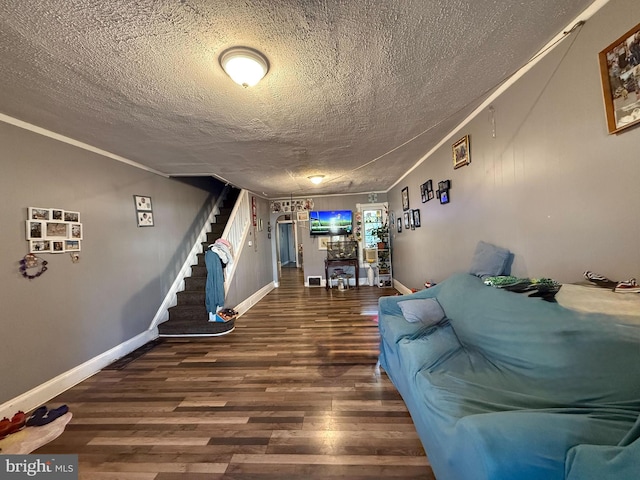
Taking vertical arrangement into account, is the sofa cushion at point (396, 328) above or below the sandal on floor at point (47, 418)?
above

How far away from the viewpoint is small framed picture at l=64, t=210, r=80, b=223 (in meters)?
2.39

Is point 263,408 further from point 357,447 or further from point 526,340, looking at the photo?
point 526,340

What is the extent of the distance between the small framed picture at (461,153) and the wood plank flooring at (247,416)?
219 centimetres

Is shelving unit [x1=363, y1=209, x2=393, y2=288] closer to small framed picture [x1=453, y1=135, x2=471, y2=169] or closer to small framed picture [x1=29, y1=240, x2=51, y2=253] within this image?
small framed picture [x1=453, y1=135, x2=471, y2=169]

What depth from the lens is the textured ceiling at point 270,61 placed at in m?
1.19

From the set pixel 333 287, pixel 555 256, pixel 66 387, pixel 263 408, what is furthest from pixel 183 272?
pixel 555 256

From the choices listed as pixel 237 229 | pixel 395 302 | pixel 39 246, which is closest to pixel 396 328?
pixel 395 302

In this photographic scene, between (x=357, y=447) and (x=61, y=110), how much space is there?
126 inches

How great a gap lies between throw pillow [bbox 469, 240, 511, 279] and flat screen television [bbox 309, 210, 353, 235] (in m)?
4.32

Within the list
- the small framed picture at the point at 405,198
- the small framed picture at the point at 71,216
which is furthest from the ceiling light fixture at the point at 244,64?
the small framed picture at the point at 405,198

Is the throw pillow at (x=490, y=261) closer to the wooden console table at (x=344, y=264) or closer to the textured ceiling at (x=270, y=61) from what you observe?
the textured ceiling at (x=270, y=61)

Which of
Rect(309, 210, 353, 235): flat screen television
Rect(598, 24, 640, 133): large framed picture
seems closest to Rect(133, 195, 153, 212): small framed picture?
Rect(309, 210, 353, 235): flat screen television

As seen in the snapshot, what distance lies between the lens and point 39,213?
2.17 m

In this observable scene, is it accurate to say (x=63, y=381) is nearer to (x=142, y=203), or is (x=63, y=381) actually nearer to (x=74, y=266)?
(x=74, y=266)
